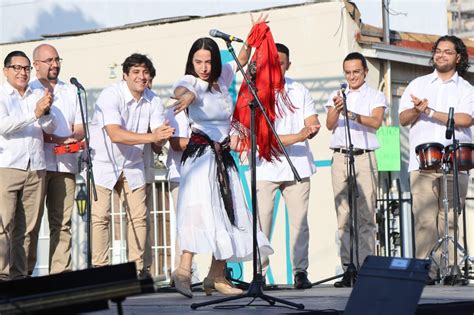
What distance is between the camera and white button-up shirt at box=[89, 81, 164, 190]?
9.23m

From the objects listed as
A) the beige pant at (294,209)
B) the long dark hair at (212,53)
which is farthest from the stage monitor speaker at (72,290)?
the beige pant at (294,209)

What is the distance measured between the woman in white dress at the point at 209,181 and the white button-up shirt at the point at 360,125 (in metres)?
2.02

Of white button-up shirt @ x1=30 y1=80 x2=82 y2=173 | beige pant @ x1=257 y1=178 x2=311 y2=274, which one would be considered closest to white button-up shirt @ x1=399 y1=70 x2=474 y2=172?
beige pant @ x1=257 y1=178 x2=311 y2=274

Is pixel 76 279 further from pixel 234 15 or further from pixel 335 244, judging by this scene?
pixel 234 15

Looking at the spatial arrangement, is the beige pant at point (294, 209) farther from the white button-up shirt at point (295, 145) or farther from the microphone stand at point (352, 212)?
the microphone stand at point (352, 212)

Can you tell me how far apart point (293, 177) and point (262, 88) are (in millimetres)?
1371

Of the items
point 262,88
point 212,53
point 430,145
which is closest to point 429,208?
point 430,145

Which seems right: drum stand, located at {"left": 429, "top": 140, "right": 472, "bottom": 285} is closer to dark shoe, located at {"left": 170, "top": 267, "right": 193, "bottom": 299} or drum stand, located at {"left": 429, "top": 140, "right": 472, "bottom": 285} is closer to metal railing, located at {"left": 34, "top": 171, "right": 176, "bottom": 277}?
dark shoe, located at {"left": 170, "top": 267, "right": 193, "bottom": 299}

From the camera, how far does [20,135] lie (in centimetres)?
910

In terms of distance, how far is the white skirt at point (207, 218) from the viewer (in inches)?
307

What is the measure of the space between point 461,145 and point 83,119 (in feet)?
9.95

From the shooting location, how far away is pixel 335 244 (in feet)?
49.4

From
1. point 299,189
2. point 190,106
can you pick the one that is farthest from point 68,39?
point 190,106

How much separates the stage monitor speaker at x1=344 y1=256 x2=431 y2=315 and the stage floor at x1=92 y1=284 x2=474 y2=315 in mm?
635
